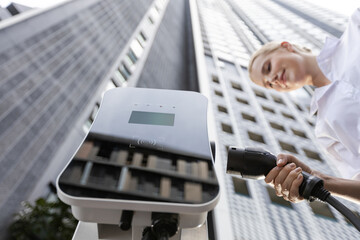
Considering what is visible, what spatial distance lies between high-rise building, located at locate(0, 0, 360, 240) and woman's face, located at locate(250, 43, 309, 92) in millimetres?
646

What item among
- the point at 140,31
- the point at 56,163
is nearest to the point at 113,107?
the point at 56,163

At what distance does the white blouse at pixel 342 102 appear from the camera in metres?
1.15

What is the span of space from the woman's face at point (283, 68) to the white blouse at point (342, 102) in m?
0.16

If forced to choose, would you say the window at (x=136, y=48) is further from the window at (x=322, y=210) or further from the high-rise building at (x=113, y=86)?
the window at (x=322, y=210)

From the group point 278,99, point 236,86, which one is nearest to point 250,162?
point 236,86

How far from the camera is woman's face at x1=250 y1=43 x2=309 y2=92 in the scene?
1.75 metres

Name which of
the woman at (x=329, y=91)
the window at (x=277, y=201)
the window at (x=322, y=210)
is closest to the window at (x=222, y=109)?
the window at (x=277, y=201)

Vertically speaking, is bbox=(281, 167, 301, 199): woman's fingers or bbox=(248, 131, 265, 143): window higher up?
bbox=(281, 167, 301, 199): woman's fingers

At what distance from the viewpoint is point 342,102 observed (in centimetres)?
120

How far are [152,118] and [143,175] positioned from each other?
0.85 ft

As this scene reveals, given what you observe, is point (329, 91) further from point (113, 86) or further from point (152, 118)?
point (113, 86)

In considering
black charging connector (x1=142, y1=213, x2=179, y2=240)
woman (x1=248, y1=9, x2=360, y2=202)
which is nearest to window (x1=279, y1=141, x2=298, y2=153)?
woman (x1=248, y1=9, x2=360, y2=202)

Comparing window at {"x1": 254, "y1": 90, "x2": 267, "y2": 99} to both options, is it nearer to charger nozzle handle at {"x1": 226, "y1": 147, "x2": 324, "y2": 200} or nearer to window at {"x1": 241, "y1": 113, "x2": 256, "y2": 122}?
window at {"x1": 241, "y1": 113, "x2": 256, "y2": 122}

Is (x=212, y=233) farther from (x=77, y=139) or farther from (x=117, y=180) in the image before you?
(x=77, y=139)
